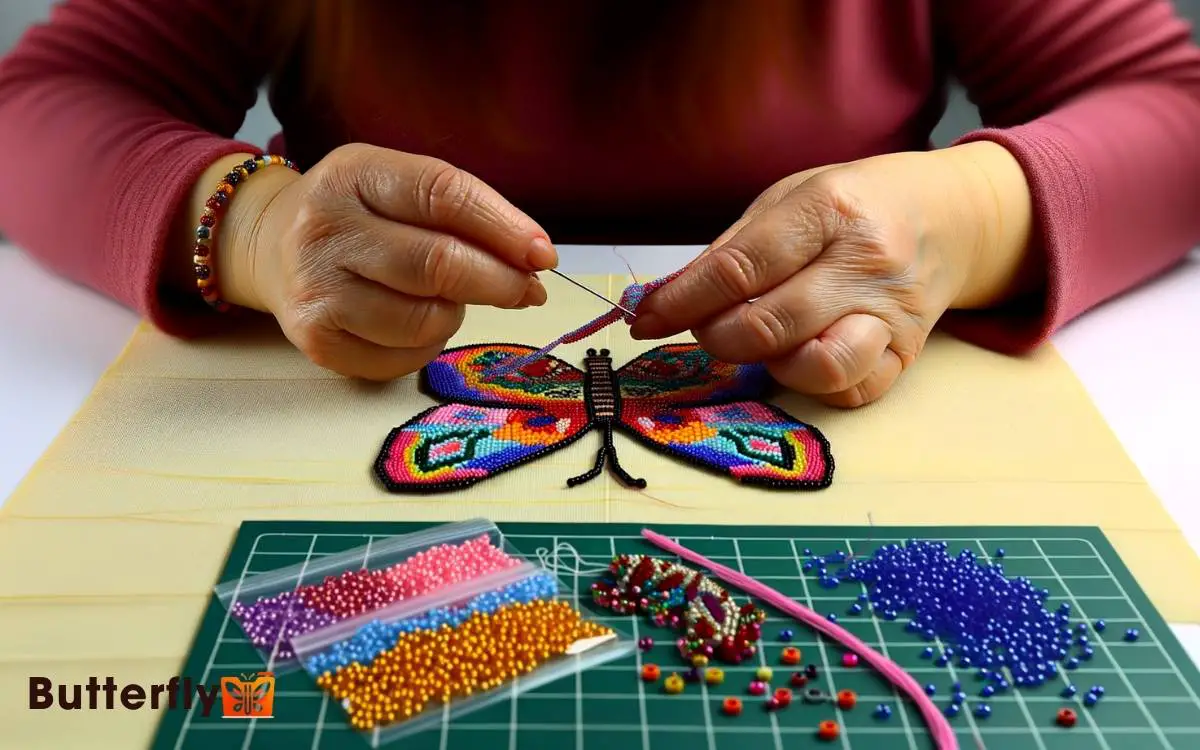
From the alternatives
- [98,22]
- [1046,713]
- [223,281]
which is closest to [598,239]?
[223,281]

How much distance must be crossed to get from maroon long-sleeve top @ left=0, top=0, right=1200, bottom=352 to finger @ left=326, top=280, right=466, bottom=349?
27 centimetres

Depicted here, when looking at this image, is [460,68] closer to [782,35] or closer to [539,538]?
[782,35]

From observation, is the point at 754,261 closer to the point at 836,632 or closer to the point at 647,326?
the point at 647,326

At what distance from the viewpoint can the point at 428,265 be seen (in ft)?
3.00

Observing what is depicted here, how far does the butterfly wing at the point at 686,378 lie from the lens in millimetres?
1017

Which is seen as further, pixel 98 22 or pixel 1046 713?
pixel 98 22

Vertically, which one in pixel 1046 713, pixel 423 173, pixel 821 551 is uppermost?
pixel 423 173

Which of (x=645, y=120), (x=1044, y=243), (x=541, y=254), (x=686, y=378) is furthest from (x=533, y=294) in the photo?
(x=1044, y=243)

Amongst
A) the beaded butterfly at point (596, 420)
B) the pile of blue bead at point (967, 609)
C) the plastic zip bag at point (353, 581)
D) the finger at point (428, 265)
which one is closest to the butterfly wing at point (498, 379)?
the beaded butterfly at point (596, 420)

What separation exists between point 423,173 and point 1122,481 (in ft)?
2.08

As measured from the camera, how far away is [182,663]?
0.68 m

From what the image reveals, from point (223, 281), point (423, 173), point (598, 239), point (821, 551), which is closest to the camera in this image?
point (821, 551)

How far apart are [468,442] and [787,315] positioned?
11.7 inches

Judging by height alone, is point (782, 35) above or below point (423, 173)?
above
